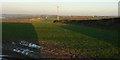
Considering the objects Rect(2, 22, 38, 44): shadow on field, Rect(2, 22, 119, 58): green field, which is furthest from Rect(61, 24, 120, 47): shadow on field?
Rect(2, 22, 38, 44): shadow on field

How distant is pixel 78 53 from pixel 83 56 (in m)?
0.95

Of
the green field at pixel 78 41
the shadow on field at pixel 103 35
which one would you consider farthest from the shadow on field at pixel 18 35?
the shadow on field at pixel 103 35

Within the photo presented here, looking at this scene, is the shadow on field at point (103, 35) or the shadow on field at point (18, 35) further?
the shadow on field at point (103, 35)

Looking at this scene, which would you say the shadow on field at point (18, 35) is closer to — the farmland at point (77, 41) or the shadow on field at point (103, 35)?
the farmland at point (77, 41)

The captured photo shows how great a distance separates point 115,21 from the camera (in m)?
49.6

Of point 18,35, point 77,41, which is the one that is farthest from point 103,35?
point 77,41

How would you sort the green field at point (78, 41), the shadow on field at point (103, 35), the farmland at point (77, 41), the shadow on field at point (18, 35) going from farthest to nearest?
the shadow on field at point (103, 35), the shadow on field at point (18, 35), the green field at point (78, 41), the farmland at point (77, 41)

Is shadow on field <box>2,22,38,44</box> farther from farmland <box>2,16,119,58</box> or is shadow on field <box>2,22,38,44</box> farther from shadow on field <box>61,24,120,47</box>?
shadow on field <box>61,24,120,47</box>

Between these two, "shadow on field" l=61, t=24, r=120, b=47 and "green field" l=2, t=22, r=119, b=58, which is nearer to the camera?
"green field" l=2, t=22, r=119, b=58

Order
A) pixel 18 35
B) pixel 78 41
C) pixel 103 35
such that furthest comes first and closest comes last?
pixel 103 35, pixel 18 35, pixel 78 41

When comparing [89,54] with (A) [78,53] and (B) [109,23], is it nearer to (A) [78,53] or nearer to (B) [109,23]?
(A) [78,53]

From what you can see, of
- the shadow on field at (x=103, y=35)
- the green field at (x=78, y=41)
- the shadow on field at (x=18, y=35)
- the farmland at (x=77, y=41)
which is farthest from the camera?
the shadow on field at (x=103, y=35)

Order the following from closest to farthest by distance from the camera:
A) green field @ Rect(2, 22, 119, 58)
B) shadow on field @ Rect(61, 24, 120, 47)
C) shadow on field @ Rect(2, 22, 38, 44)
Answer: green field @ Rect(2, 22, 119, 58) < shadow on field @ Rect(2, 22, 38, 44) < shadow on field @ Rect(61, 24, 120, 47)

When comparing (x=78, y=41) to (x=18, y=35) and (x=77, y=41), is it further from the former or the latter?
(x=18, y=35)
